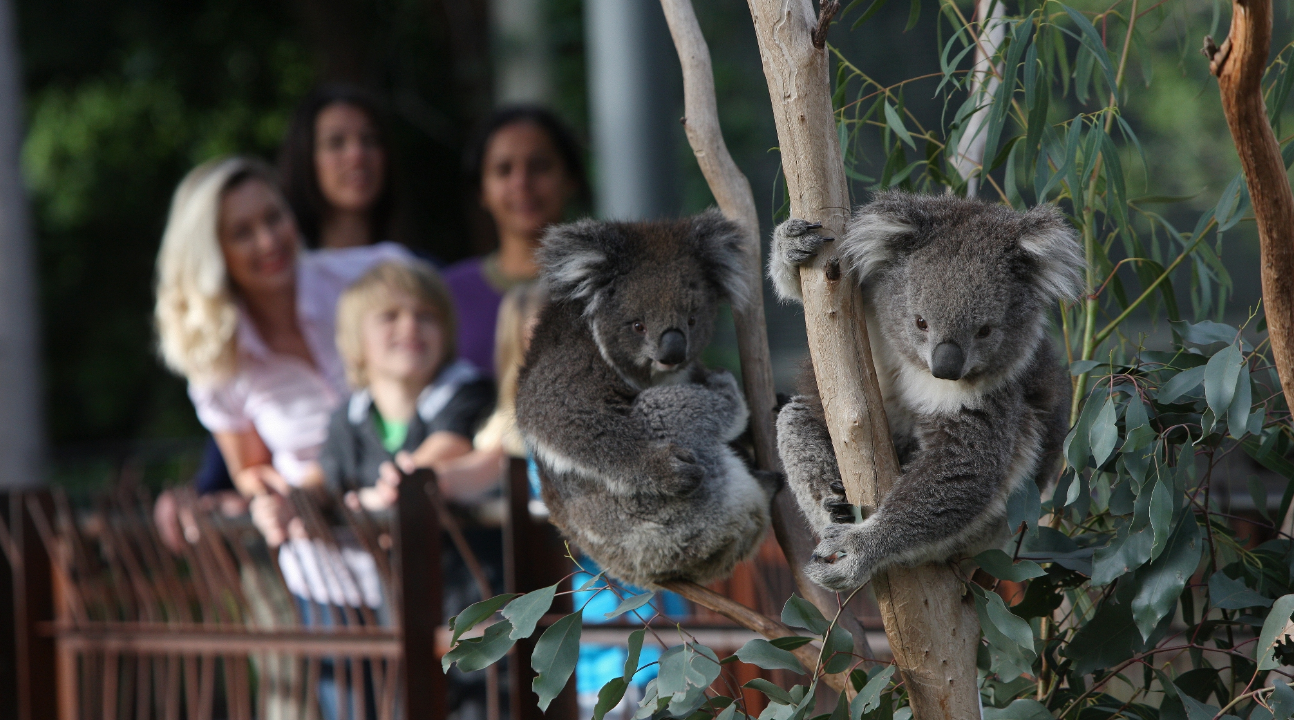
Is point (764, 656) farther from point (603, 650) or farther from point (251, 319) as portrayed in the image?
point (251, 319)

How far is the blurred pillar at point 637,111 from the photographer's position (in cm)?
260

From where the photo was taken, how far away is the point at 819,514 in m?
1.25

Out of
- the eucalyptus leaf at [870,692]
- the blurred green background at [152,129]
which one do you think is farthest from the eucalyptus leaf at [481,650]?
the blurred green background at [152,129]

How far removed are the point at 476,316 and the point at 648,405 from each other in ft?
5.43

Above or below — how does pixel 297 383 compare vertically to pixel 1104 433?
below

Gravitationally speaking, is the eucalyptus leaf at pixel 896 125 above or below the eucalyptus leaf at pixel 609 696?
above

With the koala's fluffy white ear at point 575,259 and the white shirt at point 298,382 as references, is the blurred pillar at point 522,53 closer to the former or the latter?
the white shirt at point 298,382

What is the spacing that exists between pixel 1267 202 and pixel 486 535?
69.6 inches

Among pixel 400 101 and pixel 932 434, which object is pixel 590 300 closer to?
pixel 932 434

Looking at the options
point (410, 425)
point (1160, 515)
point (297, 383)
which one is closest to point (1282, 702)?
point (1160, 515)

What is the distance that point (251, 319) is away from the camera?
286 centimetres

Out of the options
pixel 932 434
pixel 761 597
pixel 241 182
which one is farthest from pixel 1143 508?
pixel 241 182

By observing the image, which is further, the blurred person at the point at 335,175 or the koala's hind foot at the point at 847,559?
the blurred person at the point at 335,175

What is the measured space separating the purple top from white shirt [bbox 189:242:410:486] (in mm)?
194
